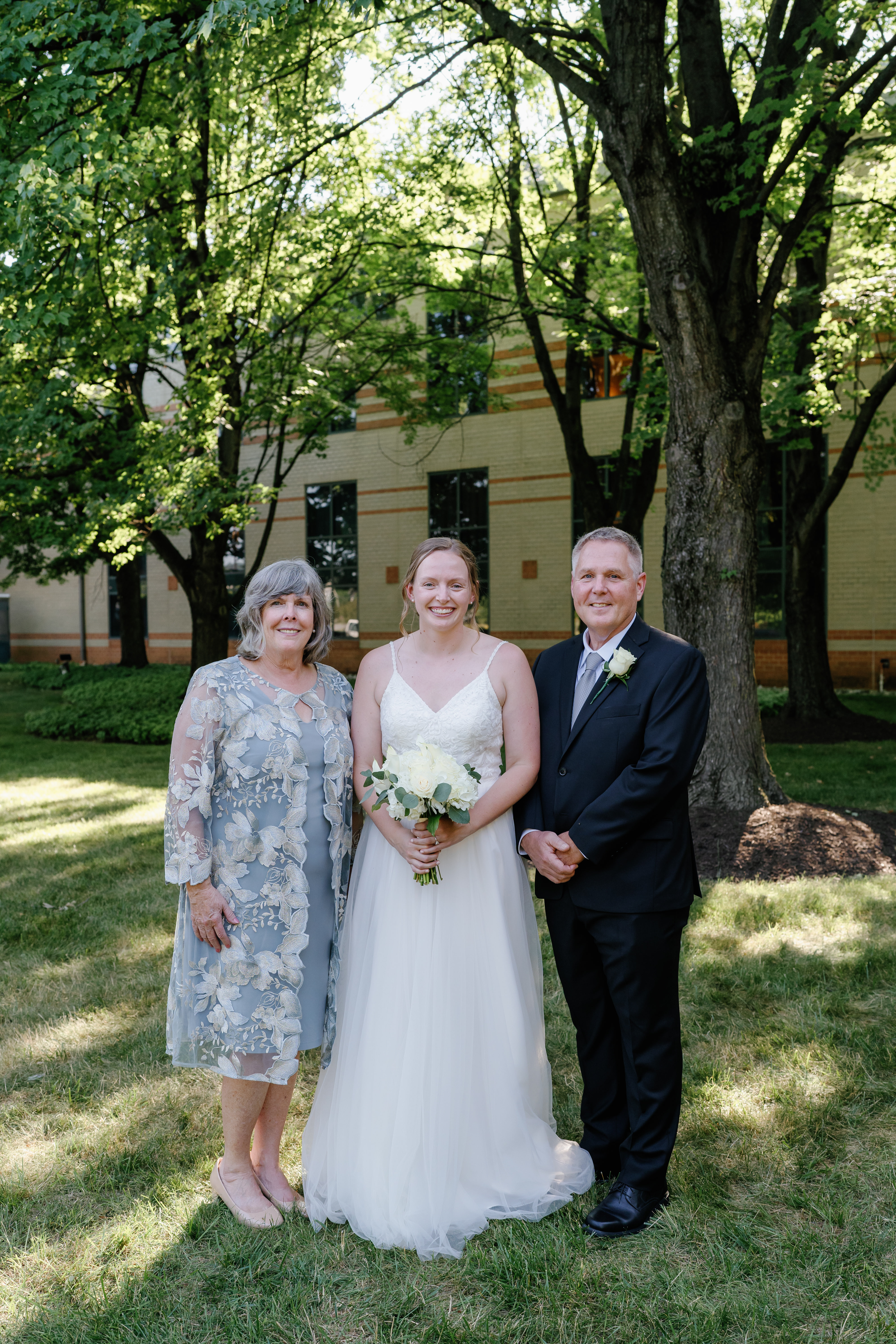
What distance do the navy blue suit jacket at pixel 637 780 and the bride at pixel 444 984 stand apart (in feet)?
0.72

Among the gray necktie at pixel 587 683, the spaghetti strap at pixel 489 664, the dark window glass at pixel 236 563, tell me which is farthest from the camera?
the dark window glass at pixel 236 563

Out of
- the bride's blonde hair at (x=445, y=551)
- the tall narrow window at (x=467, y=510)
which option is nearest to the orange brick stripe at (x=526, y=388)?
the tall narrow window at (x=467, y=510)

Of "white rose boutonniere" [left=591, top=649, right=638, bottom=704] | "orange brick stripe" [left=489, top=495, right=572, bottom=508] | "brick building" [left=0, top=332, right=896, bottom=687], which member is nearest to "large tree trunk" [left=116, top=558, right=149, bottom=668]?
"brick building" [left=0, top=332, right=896, bottom=687]

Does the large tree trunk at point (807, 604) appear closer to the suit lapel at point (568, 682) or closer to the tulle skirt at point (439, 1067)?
the suit lapel at point (568, 682)

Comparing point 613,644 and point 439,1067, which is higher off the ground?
point 613,644

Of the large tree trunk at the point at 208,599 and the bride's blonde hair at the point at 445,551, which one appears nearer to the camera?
the bride's blonde hair at the point at 445,551

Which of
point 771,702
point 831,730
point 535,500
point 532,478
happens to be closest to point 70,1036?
point 831,730

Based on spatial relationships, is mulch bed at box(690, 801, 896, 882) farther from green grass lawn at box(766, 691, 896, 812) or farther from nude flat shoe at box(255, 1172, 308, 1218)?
nude flat shoe at box(255, 1172, 308, 1218)

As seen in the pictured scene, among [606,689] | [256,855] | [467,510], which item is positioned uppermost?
[467,510]

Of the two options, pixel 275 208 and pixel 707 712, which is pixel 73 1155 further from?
pixel 275 208

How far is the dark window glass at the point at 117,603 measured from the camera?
2739 cm

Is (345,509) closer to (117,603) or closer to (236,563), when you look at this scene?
(236,563)

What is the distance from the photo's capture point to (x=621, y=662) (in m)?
3.02

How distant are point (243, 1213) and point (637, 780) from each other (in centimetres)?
196
